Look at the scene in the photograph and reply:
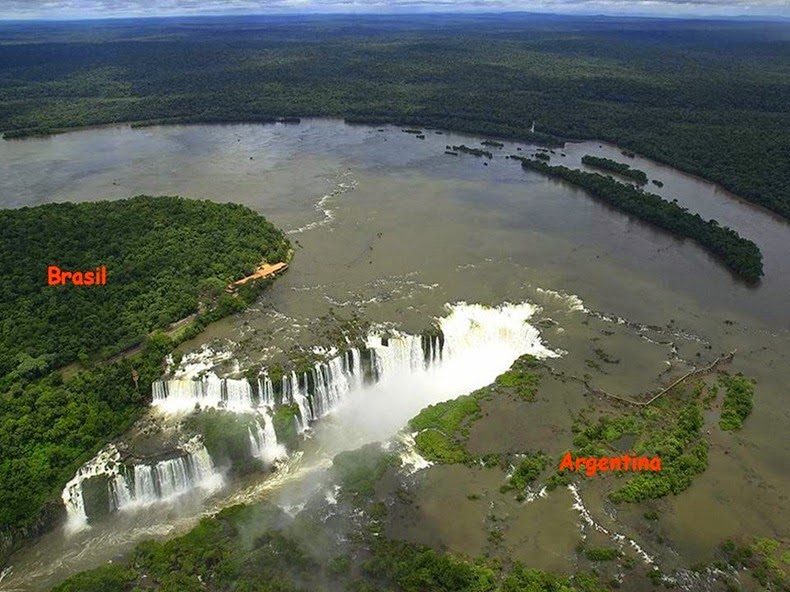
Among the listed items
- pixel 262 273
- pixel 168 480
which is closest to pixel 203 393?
pixel 168 480

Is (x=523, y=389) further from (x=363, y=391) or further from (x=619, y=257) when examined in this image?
(x=619, y=257)

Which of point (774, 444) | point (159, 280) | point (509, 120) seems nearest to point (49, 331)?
point (159, 280)

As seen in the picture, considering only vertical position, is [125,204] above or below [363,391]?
above

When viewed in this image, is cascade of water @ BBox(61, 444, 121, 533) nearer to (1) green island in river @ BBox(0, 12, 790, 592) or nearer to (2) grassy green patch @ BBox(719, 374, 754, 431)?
(1) green island in river @ BBox(0, 12, 790, 592)

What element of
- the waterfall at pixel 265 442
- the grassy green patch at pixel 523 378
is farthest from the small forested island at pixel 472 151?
the waterfall at pixel 265 442

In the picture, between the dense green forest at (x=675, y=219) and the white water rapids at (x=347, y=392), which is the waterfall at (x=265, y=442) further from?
the dense green forest at (x=675, y=219)

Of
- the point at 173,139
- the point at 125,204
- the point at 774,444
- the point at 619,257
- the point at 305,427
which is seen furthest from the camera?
the point at 173,139
